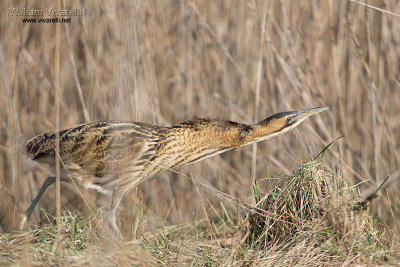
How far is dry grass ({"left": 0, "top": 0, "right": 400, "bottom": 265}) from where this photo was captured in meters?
2.72

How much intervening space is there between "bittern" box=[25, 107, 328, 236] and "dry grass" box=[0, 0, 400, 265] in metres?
0.13

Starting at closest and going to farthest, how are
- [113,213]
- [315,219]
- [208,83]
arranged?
[315,219] < [113,213] < [208,83]

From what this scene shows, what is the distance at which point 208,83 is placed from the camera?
3.37m

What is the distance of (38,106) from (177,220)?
1.23 meters

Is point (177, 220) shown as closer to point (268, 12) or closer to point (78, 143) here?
point (78, 143)

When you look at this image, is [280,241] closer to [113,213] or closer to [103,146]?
[113,213]

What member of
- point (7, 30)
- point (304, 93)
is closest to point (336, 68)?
point (304, 93)

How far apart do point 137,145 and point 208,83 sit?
1.06m

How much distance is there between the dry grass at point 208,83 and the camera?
2.72 metres

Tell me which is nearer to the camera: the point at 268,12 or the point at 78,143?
the point at 78,143

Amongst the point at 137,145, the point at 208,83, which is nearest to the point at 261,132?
the point at 137,145

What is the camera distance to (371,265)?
68.4 inches

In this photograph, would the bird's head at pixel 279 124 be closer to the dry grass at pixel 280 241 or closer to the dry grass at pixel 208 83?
the dry grass at pixel 208 83

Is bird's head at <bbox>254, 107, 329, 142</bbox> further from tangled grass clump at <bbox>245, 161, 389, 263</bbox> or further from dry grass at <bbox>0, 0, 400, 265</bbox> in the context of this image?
tangled grass clump at <bbox>245, 161, 389, 263</bbox>
